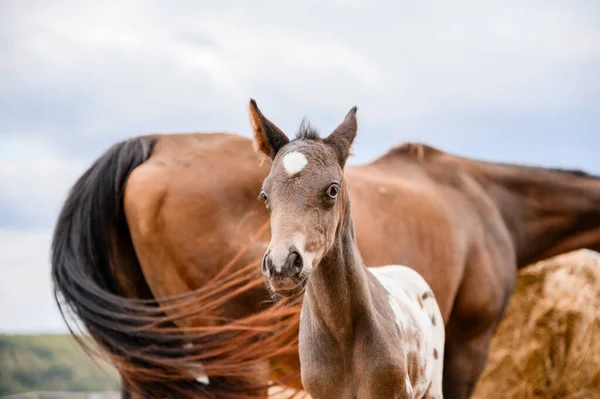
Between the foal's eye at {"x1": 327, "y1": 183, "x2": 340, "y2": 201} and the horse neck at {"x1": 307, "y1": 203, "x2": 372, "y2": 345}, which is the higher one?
Result: the foal's eye at {"x1": 327, "y1": 183, "x2": 340, "y2": 201}

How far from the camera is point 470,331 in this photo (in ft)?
14.8

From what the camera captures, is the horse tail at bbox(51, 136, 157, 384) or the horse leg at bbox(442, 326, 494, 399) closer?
the horse tail at bbox(51, 136, 157, 384)

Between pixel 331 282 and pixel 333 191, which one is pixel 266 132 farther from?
pixel 331 282

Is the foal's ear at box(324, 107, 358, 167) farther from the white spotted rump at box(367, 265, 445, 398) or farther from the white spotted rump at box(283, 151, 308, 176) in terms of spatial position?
the white spotted rump at box(367, 265, 445, 398)

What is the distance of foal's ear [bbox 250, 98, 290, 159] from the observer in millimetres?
2324

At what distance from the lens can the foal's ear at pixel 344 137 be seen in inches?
91.2

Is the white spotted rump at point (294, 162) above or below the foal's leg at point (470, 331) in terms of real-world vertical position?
above

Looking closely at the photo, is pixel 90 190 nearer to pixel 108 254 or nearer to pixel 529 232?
pixel 108 254

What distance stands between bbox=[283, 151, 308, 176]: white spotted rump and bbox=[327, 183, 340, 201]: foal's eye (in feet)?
0.36

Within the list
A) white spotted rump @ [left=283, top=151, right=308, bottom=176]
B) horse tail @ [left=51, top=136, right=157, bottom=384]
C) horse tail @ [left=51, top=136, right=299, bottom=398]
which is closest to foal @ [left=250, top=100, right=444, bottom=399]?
white spotted rump @ [left=283, top=151, right=308, bottom=176]

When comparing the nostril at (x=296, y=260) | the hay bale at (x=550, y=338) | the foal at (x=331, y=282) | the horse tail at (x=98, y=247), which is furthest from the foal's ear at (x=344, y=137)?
the hay bale at (x=550, y=338)

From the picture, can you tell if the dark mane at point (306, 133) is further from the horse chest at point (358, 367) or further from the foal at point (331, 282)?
the horse chest at point (358, 367)

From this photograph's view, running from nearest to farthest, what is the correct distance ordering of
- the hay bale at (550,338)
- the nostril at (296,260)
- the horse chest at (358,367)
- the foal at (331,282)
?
the nostril at (296,260)
the foal at (331,282)
the horse chest at (358,367)
the hay bale at (550,338)

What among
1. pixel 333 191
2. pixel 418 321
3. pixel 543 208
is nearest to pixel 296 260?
pixel 333 191
